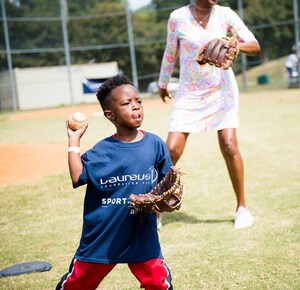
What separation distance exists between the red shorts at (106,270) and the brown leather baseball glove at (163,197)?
292 millimetres

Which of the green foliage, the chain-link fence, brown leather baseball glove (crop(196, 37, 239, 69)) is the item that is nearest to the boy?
brown leather baseball glove (crop(196, 37, 239, 69))

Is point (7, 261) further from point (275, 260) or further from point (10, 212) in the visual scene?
point (275, 260)

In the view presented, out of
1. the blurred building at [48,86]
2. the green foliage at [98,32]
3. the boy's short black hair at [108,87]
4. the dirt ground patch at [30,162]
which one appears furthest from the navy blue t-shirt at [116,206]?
the green foliage at [98,32]

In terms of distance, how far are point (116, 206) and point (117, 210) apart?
0.02 m

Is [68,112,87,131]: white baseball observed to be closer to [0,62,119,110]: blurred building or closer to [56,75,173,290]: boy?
[56,75,173,290]: boy

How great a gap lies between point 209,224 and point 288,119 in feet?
25.2

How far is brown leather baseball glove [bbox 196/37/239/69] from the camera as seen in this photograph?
12.8ft

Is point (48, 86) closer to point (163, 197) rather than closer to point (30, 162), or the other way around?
point (30, 162)

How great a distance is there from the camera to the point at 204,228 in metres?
4.50

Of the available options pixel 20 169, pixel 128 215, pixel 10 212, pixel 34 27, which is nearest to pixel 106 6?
pixel 34 27

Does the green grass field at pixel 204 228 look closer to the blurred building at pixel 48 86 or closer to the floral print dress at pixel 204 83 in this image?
the floral print dress at pixel 204 83

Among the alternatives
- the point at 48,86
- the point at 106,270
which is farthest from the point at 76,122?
the point at 48,86

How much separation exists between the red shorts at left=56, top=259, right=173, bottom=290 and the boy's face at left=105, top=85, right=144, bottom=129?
0.74m

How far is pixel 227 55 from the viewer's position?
3963 millimetres
